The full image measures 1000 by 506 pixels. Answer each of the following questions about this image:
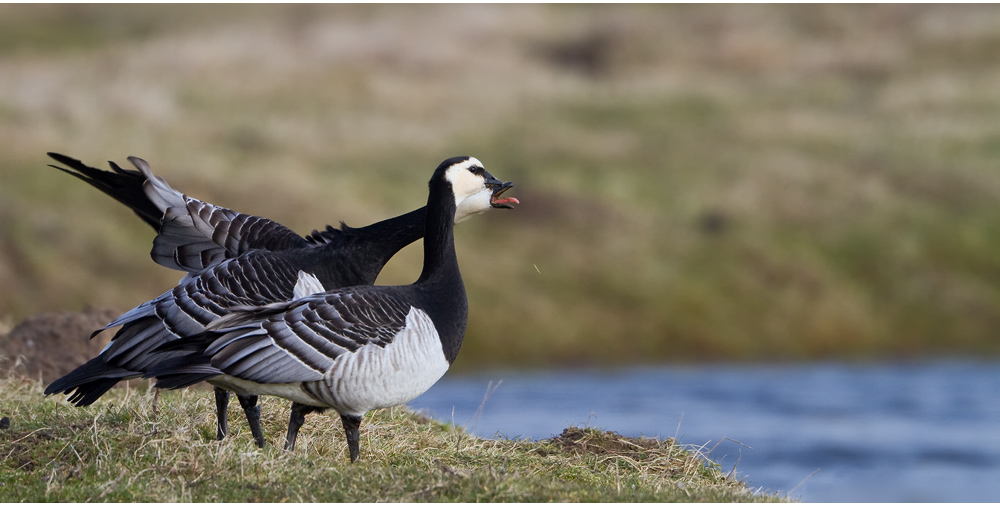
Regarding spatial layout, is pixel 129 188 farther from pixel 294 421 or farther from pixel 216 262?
pixel 294 421

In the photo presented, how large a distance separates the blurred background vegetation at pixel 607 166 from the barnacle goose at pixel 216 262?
13.2m

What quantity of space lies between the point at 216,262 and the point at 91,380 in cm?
154

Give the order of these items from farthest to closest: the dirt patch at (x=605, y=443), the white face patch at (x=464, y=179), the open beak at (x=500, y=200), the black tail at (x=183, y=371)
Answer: the dirt patch at (x=605, y=443), the open beak at (x=500, y=200), the white face patch at (x=464, y=179), the black tail at (x=183, y=371)

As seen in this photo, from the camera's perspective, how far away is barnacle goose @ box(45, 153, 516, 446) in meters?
7.60

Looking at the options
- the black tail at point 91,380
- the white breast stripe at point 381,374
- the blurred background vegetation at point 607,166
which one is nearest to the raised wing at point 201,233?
the black tail at point 91,380

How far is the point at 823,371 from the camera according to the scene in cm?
2350

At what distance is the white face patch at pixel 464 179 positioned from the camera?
8.09 meters

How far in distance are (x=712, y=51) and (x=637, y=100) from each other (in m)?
8.11

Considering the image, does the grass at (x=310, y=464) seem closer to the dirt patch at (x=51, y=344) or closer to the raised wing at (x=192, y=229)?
the raised wing at (x=192, y=229)

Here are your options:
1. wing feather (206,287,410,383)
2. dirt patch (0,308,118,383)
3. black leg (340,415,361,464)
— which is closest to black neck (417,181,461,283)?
wing feather (206,287,410,383)

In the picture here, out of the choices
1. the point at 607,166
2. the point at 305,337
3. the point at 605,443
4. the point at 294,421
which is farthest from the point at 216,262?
the point at 607,166

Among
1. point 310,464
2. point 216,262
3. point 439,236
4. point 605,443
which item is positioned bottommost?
point 310,464

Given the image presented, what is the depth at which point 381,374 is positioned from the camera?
22.9 ft

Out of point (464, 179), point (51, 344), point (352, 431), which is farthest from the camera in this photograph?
point (51, 344)
